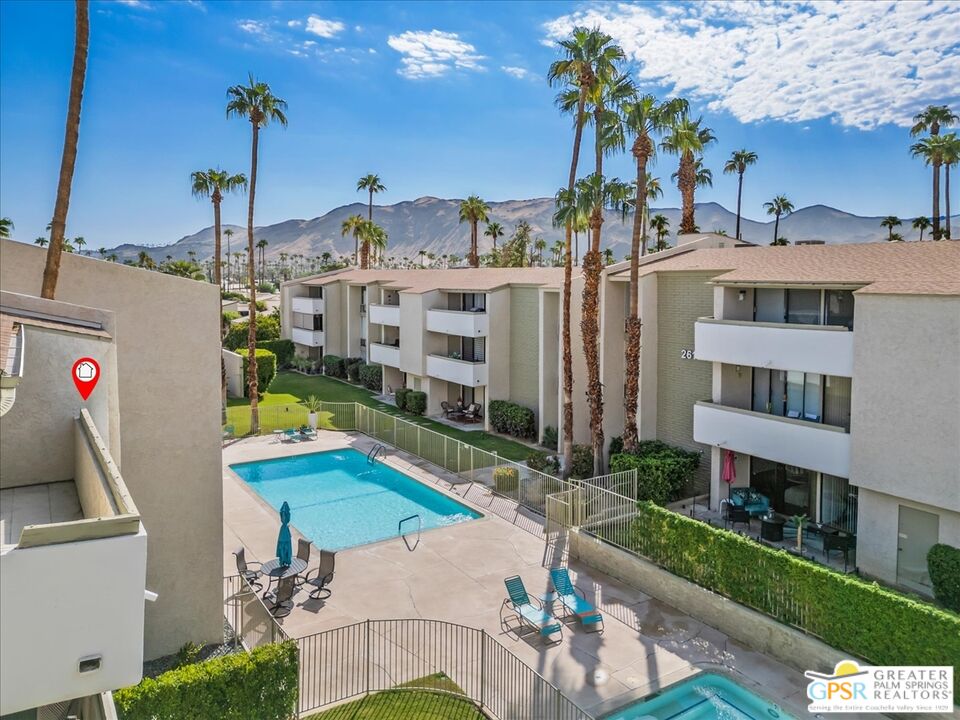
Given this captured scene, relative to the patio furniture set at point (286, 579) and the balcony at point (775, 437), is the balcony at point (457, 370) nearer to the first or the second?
the balcony at point (775, 437)

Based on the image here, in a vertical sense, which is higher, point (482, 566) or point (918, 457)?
point (918, 457)

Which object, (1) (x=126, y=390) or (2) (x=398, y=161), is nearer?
(1) (x=126, y=390)

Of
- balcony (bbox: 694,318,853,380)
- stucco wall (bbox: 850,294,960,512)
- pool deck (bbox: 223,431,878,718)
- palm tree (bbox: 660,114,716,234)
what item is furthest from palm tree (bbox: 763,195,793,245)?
pool deck (bbox: 223,431,878,718)

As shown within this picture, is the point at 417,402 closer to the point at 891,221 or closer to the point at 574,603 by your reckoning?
the point at 574,603

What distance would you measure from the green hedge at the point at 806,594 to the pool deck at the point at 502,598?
1.05m

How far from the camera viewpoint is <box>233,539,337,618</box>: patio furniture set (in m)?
15.4

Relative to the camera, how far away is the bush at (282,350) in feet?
170

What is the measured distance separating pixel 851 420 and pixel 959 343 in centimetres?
321

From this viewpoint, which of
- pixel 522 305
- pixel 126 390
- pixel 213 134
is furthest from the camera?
pixel 213 134

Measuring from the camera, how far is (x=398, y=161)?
105 m

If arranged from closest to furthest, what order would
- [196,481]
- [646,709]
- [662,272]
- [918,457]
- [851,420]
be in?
[646,709] < [196,481] < [918,457] < [851,420] < [662,272]

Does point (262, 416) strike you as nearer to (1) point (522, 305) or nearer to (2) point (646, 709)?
(1) point (522, 305)

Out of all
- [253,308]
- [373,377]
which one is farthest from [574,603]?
[373,377]

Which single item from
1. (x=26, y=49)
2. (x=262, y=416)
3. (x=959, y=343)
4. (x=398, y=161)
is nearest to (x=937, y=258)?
(x=959, y=343)
